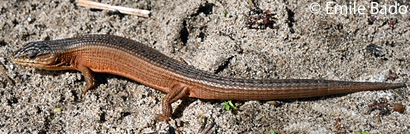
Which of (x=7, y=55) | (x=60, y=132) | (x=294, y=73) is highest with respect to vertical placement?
(x=7, y=55)

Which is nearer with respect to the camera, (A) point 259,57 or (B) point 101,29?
(A) point 259,57

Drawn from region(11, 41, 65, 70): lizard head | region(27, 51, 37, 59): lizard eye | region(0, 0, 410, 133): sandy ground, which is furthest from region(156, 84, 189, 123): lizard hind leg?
region(27, 51, 37, 59): lizard eye

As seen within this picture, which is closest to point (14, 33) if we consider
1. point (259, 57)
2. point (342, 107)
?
point (259, 57)

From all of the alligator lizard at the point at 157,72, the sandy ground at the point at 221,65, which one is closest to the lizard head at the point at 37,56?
the alligator lizard at the point at 157,72

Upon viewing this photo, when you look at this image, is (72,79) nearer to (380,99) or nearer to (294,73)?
(294,73)

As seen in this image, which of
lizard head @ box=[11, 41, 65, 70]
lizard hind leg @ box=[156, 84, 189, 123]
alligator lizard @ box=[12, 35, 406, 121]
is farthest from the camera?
lizard head @ box=[11, 41, 65, 70]

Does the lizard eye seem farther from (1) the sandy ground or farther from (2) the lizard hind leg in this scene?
(2) the lizard hind leg
